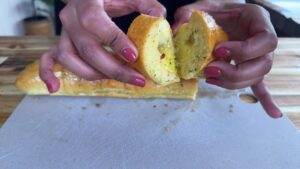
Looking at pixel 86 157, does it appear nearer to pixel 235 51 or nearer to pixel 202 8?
pixel 235 51

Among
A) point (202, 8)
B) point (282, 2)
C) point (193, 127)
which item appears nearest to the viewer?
point (193, 127)

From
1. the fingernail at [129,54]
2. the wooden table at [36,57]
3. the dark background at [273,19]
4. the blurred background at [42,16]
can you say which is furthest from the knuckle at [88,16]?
the blurred background at [42,16]

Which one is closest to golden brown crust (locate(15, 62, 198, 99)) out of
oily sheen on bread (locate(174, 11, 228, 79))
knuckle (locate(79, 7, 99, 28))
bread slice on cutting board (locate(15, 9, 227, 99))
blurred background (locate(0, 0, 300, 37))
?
bread slice on cutting board (locate(15, 9, 227, 99))

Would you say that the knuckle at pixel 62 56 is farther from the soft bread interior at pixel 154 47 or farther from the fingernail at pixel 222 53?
the fingernail at pixel 222 53

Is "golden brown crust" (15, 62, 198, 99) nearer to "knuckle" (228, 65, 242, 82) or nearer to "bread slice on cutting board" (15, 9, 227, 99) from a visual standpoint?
"bread slice on cutting board" (15, 9, 227, 99)

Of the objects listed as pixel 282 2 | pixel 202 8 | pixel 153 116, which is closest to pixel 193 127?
pixel 153 116

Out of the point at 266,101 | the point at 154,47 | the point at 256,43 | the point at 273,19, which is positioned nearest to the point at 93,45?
the point at 154,47

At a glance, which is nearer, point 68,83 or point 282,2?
point 68,83
